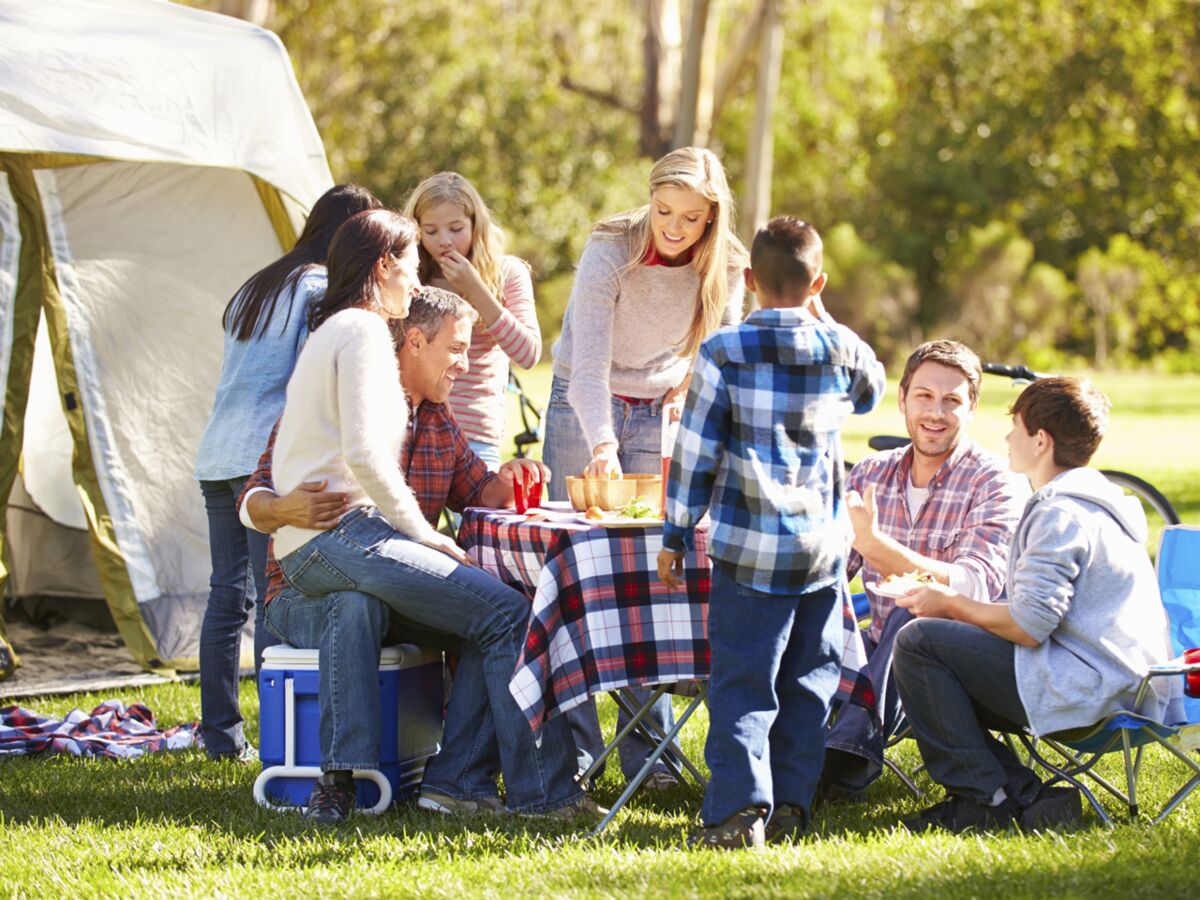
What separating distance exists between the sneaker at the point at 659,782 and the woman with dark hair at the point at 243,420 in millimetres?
1152

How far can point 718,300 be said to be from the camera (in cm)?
454

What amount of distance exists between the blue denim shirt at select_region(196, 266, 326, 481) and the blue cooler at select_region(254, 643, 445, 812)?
694 millimetres

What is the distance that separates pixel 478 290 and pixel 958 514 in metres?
1.54

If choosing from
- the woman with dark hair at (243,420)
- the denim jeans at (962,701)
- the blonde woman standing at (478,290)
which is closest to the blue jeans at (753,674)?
the denim jeans at (962,701)

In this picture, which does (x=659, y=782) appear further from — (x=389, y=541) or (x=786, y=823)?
(x=389, y=541)

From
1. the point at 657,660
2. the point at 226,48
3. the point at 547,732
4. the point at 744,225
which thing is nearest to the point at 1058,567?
the point at 657,660

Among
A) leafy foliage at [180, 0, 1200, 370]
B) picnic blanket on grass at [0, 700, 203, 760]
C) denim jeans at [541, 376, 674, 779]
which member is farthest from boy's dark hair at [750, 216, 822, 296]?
leafy foliage at [180, 0, 1200, 370]

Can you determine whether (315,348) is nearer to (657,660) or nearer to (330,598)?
(330,598)

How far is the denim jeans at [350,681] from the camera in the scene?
3922mm

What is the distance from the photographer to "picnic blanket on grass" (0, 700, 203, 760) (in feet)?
16.0

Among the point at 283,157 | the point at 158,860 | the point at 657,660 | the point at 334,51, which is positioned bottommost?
the point at 158,860

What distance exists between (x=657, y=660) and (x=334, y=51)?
2339 centimetres

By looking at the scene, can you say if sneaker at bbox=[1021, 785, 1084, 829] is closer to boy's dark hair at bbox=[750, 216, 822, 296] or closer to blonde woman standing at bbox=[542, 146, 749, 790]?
blonde woman standing at bbox=[542, 146, 749, 790]

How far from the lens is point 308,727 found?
4098 mm
